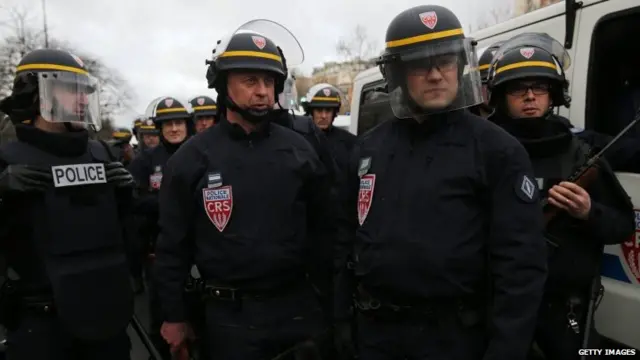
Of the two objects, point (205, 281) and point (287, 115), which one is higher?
point (287, 115)

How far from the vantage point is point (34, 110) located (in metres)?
2.71

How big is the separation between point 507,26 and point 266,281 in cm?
220

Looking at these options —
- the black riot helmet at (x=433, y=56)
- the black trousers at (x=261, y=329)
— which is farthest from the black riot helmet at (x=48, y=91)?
the black riot helmet at (x=433, y=56)

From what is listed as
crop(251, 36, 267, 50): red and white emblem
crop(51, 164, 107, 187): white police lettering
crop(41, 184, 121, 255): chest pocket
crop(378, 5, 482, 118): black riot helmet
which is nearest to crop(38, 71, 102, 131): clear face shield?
crop(51, 164, 107, 187): white police lettering

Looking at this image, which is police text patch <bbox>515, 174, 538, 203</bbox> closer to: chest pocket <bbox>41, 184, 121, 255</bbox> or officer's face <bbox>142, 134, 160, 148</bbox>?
chest pocket <bbox>41, 184, 121, 255</bbox>

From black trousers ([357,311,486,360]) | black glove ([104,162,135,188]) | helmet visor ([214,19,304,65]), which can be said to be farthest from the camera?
helmet visor ([214,19,304,65])

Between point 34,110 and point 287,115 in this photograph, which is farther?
point 287,115

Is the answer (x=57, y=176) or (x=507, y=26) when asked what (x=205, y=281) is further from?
(x=507, y=26)

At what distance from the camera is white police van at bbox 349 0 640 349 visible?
2.47m

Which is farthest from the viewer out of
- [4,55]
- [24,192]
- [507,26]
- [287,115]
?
[4,55]

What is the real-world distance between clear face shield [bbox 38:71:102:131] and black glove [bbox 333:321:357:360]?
5.32 feet

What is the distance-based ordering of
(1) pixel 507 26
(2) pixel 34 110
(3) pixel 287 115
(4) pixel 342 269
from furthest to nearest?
1. (3) pixel 287 115
2. (1) pixel 507 26
3. (2) pixel 34 110
4. (4) pixel 342 269

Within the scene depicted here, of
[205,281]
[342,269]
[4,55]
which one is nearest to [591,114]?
[342,269]

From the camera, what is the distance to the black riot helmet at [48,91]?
2674 mm
